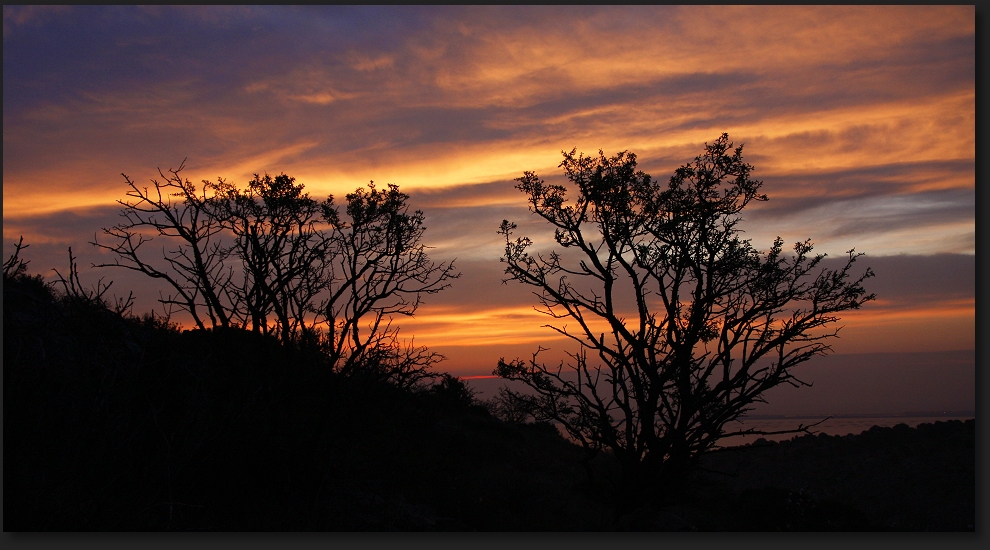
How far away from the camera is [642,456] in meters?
12.5

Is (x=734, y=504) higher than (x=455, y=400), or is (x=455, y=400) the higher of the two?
(x=455, y=400)

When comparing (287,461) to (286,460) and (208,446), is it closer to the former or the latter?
(286,460)

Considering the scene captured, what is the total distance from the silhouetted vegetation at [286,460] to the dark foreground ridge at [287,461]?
1.8 inches

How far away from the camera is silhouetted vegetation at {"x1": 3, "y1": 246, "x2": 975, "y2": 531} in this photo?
702 cm

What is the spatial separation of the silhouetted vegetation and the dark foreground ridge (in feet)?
0.15

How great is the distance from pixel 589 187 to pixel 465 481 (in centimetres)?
989

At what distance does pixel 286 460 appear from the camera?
11.6 meters

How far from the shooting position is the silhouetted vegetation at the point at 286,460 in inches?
276

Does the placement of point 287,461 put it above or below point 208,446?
below

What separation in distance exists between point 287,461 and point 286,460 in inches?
1.2

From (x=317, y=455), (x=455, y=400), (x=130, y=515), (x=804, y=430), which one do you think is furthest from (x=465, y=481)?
(x=455, y=400)

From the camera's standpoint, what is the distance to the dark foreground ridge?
7.01 m

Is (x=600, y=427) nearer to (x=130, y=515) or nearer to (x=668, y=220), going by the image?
(x=668, y=220)

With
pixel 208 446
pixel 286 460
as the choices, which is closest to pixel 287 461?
pixel 286 460
